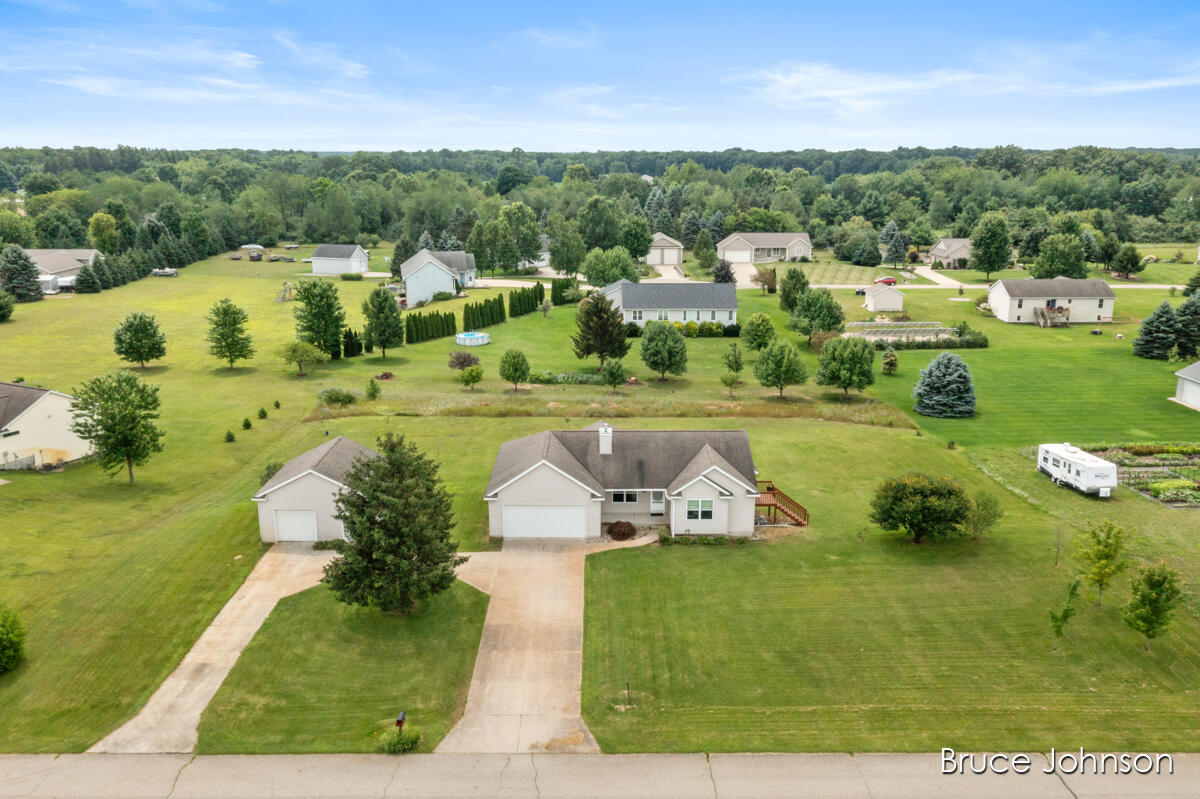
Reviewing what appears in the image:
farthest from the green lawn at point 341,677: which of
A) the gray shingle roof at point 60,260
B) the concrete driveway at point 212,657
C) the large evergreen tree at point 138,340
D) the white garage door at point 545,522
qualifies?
the gray shingle roof at point 60,260

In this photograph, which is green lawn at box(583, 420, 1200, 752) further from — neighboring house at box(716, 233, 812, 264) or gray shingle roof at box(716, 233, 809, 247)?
gray shingle roof at box(716, 233, 809, 247)

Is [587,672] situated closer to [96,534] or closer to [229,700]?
[229,700]

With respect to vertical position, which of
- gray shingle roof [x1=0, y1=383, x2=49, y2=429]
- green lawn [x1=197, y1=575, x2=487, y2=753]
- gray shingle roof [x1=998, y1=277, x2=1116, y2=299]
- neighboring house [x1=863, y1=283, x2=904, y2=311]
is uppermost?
gray shingle roof [x1=998, y1=277, x2=1116, y2=299]

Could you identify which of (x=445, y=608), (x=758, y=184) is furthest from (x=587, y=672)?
(x=758, y=184)

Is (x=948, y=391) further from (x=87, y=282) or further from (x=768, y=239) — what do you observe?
(x=87, y=282)

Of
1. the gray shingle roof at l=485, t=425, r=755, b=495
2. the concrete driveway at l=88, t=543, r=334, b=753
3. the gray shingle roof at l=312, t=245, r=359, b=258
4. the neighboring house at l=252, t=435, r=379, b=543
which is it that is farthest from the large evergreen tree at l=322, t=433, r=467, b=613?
the gray shingle roof at l=312, t=245, r=359, b=258

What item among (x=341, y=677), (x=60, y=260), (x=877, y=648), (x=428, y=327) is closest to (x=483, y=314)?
(x=428, y=327)

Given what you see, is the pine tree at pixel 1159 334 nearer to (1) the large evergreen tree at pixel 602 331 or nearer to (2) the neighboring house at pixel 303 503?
(1) the large evergreen tree at pixel 602 331
